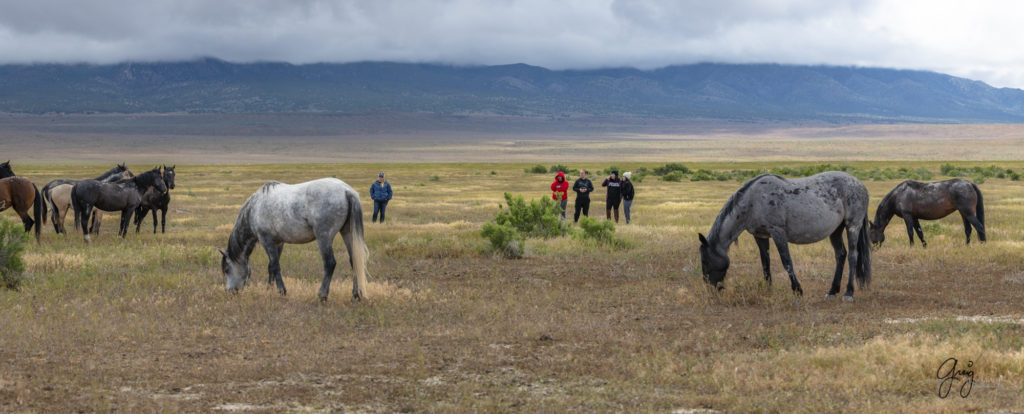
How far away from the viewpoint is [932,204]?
57.5 feet

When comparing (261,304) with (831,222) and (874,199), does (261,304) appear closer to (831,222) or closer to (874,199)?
(831,222)

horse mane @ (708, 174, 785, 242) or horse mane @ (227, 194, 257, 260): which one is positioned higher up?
horse mane @ (708, 174, 785, 242)

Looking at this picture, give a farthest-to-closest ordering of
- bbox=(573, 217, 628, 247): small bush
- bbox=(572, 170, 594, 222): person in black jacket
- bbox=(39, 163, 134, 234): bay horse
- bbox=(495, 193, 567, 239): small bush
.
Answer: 1. bbox=(572, 170, 594, 222): person in black jacket
2. bbox=(39, 163, 134, 234): bay horse
3. bbox=(495, 193, 567, 239): small bush
4. bbox=(573, 217, 628, 247): small bush

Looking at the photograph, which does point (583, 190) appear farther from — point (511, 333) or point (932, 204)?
point (511, 333)

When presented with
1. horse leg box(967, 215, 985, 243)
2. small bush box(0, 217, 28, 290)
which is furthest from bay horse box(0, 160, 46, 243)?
horse leg box(967, 215, 985, 243)

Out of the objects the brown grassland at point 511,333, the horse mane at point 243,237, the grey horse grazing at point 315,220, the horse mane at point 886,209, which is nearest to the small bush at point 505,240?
the brown grassland at point 511,333

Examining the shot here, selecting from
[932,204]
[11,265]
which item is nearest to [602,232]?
[932,204]

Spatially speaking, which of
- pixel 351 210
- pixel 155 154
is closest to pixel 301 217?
pixel 351 210

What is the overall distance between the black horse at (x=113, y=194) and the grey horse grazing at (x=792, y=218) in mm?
13734

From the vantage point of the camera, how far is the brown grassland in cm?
733

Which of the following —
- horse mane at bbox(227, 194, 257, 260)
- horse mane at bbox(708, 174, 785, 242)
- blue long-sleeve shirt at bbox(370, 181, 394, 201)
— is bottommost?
blue long-sleeve shirt at bbox(370, 181, 394, 201)

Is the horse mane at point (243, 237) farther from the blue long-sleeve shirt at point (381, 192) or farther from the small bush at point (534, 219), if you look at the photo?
the blue long-sleeve shirt at point (381, 192)

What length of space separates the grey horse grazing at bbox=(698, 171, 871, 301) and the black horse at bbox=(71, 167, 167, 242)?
541 inches

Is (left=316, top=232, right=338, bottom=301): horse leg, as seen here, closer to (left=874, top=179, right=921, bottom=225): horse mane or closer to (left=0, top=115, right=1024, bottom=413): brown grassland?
(left=0, top=115, right=1024, bottom=413): brown grassland
